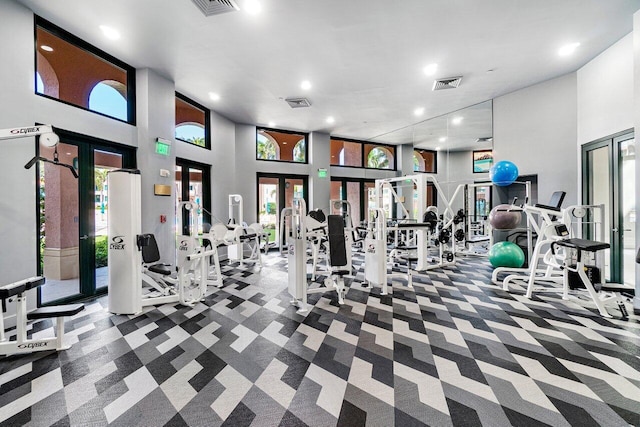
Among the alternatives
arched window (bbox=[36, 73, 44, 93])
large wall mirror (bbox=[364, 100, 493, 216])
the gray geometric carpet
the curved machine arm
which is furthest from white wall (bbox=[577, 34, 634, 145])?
arched window (bbox=[36, 73, 44, 93])

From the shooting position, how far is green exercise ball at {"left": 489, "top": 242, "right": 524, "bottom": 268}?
16.5 ft

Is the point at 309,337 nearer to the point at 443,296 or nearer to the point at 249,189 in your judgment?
the point at 443,296

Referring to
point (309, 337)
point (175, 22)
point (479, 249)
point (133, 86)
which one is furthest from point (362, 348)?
point (479, 249)

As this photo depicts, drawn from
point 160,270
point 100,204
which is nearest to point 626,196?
point 160,270

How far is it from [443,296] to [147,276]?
4298 millimetres

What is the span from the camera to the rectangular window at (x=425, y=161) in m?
8.92

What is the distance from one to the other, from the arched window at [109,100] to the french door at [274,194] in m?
3.75

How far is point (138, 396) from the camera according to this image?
188cm

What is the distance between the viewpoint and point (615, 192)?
4.31m

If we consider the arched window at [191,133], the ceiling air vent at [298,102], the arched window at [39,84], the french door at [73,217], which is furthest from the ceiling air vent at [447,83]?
the arched window at [39,84]

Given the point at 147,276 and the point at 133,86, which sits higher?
the point at 133,86

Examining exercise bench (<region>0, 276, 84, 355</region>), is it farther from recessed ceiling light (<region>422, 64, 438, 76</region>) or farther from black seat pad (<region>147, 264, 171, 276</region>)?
recessed ceiling light (<region>422, 64, 438, 76</region>)

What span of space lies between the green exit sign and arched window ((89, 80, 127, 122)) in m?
0.58

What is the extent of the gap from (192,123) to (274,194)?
3.00m
